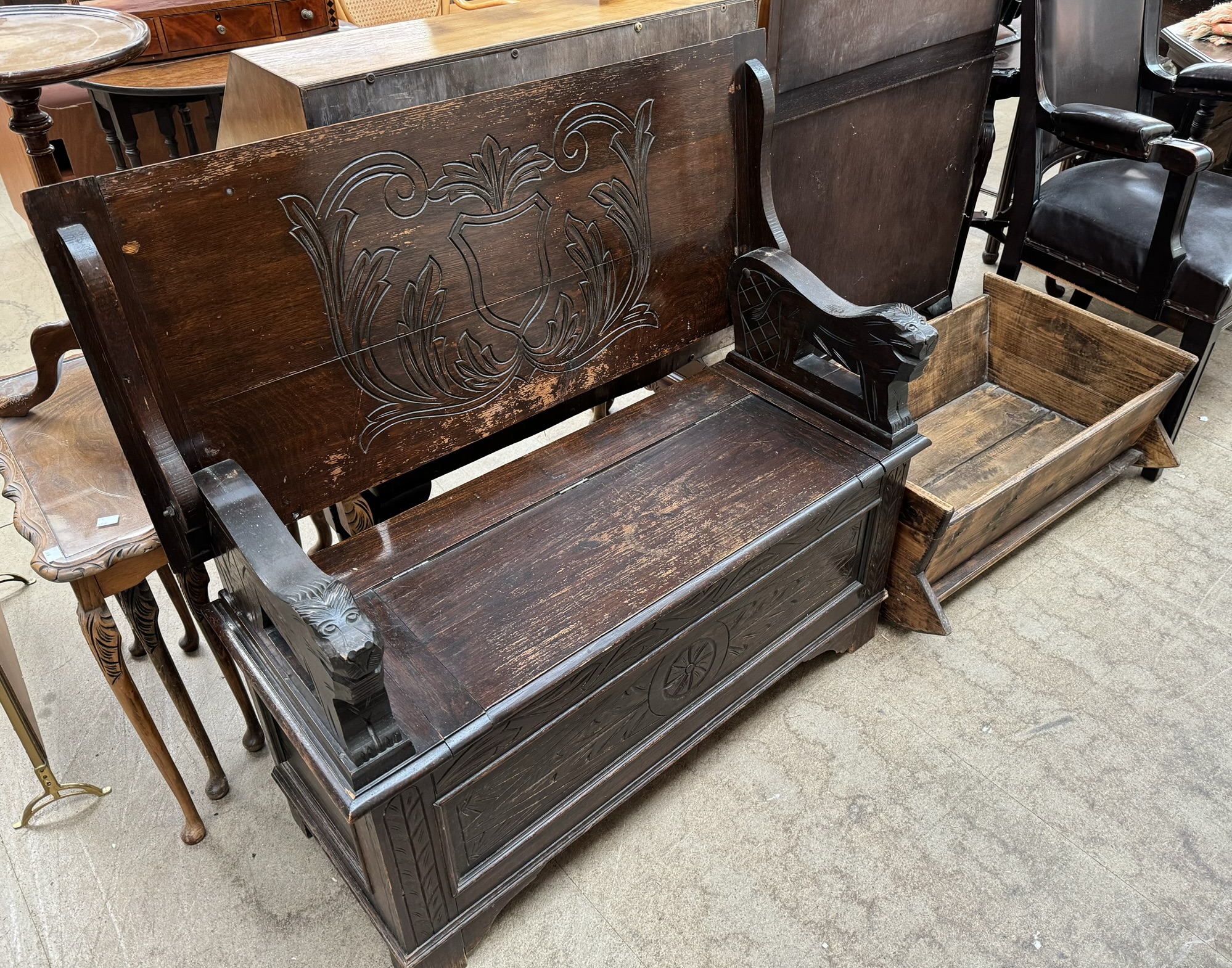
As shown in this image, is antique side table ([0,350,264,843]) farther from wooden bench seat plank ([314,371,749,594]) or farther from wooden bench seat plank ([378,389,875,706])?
wooden bench seat plank ([378,389,875,706])

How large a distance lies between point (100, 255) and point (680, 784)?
132 cm

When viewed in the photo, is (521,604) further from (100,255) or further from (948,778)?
(948,778)

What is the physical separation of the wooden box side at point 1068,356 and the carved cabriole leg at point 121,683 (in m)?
2.28

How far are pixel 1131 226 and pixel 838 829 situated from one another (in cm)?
172

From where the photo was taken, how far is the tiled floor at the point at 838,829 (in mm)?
1527

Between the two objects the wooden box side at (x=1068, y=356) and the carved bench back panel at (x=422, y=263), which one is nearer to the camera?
the carved bench back panel at (x=422, y=263)

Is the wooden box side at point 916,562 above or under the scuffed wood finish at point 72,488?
under

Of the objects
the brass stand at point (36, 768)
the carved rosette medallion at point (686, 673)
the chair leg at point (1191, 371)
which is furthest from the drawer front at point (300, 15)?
the chair leg at point (1191, 371)

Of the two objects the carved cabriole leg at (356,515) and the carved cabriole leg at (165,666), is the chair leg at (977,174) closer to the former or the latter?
the carved cabriole leg at (356,515)

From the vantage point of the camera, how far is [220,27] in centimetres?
329

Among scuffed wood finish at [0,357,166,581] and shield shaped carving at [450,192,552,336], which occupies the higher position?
shield shaped carving at [450,192,552,336]

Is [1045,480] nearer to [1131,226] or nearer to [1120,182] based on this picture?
[1131,226]

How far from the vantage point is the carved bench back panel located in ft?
4.09

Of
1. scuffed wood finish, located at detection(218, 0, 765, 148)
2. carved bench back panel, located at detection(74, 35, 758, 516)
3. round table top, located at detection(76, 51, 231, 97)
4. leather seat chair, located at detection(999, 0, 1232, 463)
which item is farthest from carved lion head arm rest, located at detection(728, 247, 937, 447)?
round table top, located at detection(76, 51, 231, 97)
